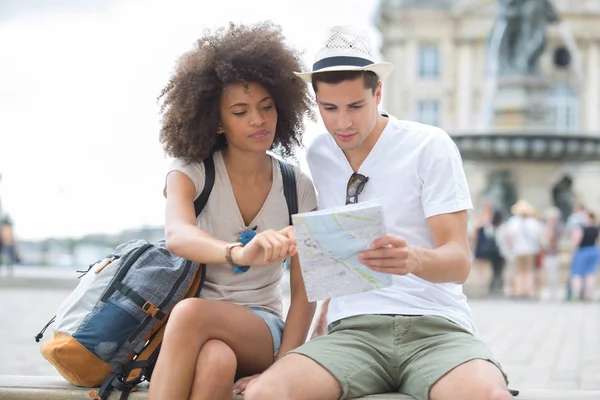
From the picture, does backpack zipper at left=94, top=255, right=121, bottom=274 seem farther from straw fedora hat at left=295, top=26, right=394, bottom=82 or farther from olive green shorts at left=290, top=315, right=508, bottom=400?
straw fedora hat at left=295, top=26, right=394, bottom=82

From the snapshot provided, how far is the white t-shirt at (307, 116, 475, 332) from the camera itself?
3549 millimetres

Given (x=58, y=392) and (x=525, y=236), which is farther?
(x=525, y=236)

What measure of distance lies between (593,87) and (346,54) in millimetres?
50138

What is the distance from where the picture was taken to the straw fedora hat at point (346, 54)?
3537mm

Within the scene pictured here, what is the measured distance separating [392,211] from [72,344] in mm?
1208

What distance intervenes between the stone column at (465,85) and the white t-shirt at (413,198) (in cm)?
5007

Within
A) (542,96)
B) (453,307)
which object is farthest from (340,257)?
(542,96)

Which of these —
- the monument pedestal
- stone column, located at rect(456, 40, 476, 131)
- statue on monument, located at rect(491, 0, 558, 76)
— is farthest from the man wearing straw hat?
stone column, located at rect(456, 40, 476, 131)

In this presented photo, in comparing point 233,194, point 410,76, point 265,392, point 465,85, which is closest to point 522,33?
point 233,194

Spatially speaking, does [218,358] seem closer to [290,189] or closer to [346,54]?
[290,189]

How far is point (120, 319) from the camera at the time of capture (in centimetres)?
360

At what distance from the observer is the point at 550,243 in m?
17.3

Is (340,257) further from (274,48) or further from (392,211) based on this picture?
(274,48)

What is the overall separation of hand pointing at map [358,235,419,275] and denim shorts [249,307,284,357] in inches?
26.6
